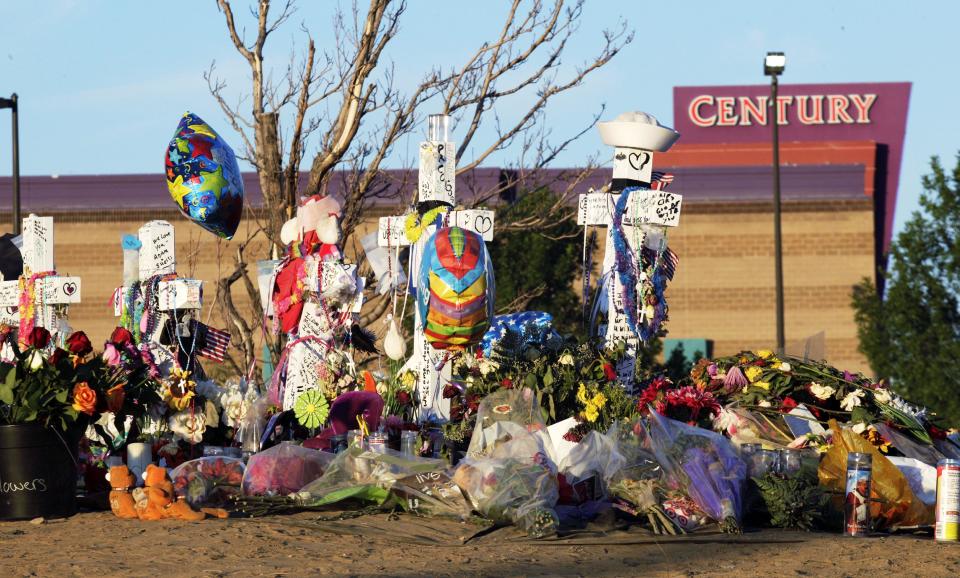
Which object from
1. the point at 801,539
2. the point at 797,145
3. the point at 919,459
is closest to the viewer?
the point at 801,539

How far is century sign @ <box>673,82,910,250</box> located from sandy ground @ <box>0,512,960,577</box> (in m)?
33.0

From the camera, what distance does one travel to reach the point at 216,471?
8992 millimetres

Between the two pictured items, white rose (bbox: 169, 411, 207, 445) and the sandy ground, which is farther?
white rose (bbox: 169, 411, 207, 445)

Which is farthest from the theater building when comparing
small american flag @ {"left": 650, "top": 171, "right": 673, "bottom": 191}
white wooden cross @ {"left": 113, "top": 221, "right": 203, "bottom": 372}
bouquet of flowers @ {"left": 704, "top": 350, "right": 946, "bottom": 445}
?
bouquet of flowers @ {"left": 704, "top": 350, "right": 946, "bottom": 445}

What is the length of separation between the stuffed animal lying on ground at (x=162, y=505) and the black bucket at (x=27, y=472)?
0.61 metres

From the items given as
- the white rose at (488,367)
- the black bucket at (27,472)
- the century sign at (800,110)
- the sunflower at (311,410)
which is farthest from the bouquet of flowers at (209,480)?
the century sign at (800,110)

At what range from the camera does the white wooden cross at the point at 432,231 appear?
10.9 meters

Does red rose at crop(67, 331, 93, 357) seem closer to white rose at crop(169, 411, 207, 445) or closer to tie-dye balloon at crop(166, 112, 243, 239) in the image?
white rose at crop(169, 411, 207, 445)

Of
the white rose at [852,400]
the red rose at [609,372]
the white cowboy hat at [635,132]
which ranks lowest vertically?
the white rose at [852,400]

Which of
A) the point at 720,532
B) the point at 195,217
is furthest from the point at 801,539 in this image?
the point at 195,217

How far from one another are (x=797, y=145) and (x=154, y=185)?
57.7ft

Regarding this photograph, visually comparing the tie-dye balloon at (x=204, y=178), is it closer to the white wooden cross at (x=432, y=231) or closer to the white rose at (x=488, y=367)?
the white wooden cross at (x=432, y=231)

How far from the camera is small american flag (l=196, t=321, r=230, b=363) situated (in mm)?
11562

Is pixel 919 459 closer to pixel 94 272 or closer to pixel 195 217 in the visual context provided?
pixel 195 217
